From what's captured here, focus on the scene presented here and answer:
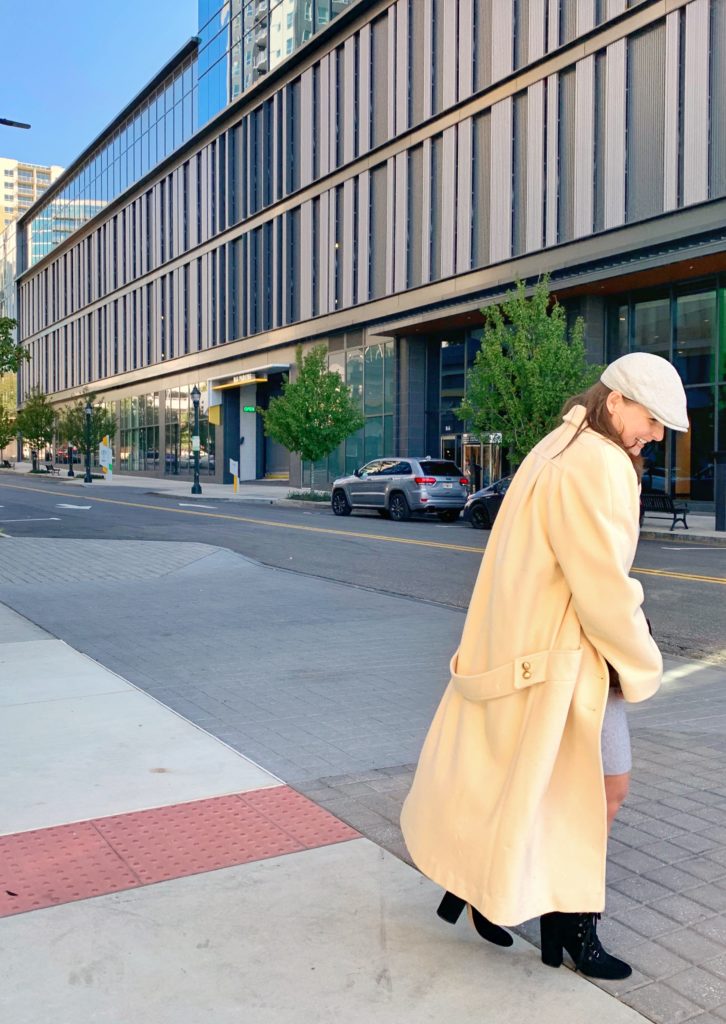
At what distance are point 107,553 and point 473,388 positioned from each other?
13.2 metres

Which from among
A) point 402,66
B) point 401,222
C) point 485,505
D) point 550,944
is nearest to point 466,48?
point 402,66

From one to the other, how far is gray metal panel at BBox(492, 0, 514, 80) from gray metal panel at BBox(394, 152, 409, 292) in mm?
5706

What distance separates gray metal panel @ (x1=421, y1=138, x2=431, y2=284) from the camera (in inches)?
1410

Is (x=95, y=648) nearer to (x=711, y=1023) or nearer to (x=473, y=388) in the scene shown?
(x=711, y=1023)

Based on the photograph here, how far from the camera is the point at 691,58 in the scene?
25562mm

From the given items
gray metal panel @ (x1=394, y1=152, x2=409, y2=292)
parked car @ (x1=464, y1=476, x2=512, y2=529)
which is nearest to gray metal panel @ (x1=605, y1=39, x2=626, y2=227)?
parked car @ (x1=464, y1=476, x2=512, y2=529)

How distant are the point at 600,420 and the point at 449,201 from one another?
33629 mm

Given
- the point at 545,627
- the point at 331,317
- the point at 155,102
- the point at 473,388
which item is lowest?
the point at 545,627

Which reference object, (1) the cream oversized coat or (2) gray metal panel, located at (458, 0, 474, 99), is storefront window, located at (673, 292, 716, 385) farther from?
(1) the cream oversized coat

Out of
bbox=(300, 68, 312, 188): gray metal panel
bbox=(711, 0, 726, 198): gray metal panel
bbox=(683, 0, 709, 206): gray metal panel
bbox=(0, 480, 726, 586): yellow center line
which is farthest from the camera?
bbox=(300, 68, 312, 188): gray metal panel

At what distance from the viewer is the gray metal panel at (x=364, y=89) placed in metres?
39.5

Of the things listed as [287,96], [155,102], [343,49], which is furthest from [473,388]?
[155,102]

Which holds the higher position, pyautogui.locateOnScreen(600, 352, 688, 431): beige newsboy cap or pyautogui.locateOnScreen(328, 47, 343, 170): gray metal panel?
pyautogui.locateOnScreen(328, 47, 343, 170): gray metal panel

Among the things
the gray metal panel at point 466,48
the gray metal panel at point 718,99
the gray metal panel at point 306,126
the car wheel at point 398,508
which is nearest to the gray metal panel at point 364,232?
the gray metal panel at point 306,126
